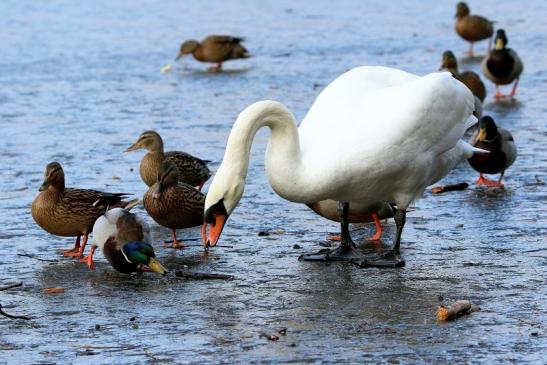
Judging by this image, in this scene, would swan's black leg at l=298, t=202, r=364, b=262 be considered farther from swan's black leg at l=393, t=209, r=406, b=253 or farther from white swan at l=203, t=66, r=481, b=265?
swan's black leg at l=393, t=209, r=406, b=253

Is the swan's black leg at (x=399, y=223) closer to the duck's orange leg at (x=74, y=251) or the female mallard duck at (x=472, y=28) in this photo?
the duck's orange leg at (x=74, y=251)

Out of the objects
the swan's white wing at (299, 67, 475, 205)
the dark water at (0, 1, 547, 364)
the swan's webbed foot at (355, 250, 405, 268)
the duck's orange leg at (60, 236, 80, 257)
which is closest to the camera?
the dark water at (0, 1, 547, 364)

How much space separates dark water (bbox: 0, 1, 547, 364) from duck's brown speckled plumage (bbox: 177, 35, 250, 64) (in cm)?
25

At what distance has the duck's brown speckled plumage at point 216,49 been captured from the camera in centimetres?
1689

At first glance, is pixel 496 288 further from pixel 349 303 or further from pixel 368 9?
pixel 368 9

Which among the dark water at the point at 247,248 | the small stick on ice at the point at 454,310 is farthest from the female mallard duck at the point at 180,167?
the small stick on ice at the point at 454,310

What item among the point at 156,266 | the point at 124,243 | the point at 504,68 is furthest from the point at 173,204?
the point at 504,68

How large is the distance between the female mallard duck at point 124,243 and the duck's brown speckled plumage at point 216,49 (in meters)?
9.06

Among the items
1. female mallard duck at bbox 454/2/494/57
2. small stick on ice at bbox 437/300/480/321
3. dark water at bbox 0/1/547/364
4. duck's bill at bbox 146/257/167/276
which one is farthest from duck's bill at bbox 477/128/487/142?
female mallard duck at bbox 454/2/494/57

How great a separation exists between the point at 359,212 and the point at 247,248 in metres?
0.86

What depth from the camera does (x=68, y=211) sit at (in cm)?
830

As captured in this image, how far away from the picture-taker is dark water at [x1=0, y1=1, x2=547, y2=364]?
604cm

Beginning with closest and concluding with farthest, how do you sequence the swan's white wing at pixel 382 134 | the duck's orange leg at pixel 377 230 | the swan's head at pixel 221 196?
the swan's head at pixel 221 196 → the swan's white wing at pixel 382 134 → the duck's orange leg at pixel 377 230

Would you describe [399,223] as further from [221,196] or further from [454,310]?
[454,310]
